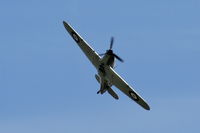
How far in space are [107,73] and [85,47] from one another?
5.72 metres

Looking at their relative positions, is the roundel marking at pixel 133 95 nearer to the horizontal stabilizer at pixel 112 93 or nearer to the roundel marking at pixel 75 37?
the horizontal stabilizer at pixel 112 93

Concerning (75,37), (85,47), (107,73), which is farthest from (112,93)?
(75,37)

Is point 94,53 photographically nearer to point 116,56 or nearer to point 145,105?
point 116,56

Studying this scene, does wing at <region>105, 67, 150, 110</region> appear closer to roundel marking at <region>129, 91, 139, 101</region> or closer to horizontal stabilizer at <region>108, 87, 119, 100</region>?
roundel marking at <region>129, 91, 139, 101</region>

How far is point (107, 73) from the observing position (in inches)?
3246

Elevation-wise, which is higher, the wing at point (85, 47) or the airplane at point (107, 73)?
the wing at point (85, 47)

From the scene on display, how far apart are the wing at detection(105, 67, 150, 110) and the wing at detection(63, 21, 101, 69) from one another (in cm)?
249

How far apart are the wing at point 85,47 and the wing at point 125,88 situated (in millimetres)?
2488

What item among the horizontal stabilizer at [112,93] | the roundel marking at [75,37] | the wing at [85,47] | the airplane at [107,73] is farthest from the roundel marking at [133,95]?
the roundel marking at [75,37]

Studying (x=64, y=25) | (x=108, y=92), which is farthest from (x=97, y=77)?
(x=64, y=25)

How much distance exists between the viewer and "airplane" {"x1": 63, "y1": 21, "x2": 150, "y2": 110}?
267 feet

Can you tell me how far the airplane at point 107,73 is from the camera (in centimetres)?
8150

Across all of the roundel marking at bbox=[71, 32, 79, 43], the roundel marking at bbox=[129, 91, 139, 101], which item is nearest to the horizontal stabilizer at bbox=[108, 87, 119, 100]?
the roundel marking at bbox=[129, 91, 139, 101]

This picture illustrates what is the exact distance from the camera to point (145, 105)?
84688mm
